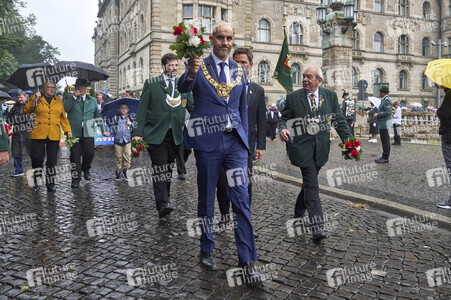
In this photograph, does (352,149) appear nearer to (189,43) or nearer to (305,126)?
(305,126)

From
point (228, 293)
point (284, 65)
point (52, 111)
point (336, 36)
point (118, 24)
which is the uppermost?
point (118, 24)

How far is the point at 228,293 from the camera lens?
3.39 meters

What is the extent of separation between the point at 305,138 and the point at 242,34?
33024 mm

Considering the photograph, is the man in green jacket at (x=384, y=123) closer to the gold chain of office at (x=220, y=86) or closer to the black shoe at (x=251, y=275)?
the gold chain of office at (x=220, y=86)

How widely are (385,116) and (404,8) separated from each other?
3939cm

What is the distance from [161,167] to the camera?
5.92 meters

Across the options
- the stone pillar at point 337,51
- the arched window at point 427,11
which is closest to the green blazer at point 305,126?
the stone pillar at point 337,51

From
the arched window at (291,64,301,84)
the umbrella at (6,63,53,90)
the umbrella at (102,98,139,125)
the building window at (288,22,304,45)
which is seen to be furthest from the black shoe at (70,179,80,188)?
the building window at (288,22,304,45)

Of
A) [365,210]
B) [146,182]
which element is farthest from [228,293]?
[146,182]

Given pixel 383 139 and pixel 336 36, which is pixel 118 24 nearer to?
pixel 336 36

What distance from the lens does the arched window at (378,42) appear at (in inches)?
1757

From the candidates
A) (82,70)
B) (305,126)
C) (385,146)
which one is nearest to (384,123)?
(385,146)

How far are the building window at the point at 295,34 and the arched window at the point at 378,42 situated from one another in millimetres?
9552

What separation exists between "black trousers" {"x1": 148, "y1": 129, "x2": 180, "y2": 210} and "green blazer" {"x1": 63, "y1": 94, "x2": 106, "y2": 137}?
11.9 feet
